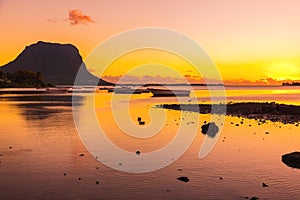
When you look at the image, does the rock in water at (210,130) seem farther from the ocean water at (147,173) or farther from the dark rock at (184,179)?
the dark rock at (184,179)

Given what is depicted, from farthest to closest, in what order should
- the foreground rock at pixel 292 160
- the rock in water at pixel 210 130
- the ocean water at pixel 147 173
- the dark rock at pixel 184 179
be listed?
the rock in water at pixel 210 130
the foreground rock at pixel 292 160
the dark rock at pixel 184 179
the ocean water at pixel 147 173

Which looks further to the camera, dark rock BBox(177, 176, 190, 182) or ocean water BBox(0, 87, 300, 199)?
dark rock BBox(177, 176, 190, 182)

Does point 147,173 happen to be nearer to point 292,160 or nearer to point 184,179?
point 184,179

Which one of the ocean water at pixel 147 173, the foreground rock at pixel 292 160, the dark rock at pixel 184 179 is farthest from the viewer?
the foreground rock at pixel 292 160

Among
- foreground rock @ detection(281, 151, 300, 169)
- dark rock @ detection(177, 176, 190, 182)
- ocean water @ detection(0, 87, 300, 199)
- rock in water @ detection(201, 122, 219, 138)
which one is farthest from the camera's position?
rock in water @ detection(201, 122, 219, 138)

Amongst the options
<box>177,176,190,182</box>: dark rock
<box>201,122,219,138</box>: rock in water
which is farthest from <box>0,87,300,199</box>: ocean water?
<box>201,122,219,138</box>: rock in water

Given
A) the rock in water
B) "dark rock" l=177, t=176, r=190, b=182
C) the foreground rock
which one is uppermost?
the rock in water

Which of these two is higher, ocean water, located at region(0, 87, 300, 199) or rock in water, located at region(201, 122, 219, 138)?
rock in water, located at region(201, 122, 219, 138)

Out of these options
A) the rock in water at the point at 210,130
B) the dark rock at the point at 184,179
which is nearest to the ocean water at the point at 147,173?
the dark rock at the point at 184,179

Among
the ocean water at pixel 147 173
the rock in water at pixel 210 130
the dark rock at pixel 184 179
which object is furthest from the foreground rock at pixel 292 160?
the rock in water at pixel 210 130

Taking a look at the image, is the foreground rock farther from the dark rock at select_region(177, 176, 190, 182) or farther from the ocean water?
the dark rock at select_region(177, 176, 190, 182)

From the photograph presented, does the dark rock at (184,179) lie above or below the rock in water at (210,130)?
below

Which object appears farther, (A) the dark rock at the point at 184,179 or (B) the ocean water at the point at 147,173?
(A) the dark rock at the point at 184,179

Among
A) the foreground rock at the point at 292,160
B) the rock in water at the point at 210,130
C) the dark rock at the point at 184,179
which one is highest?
the rock in water at the point at 210,130
